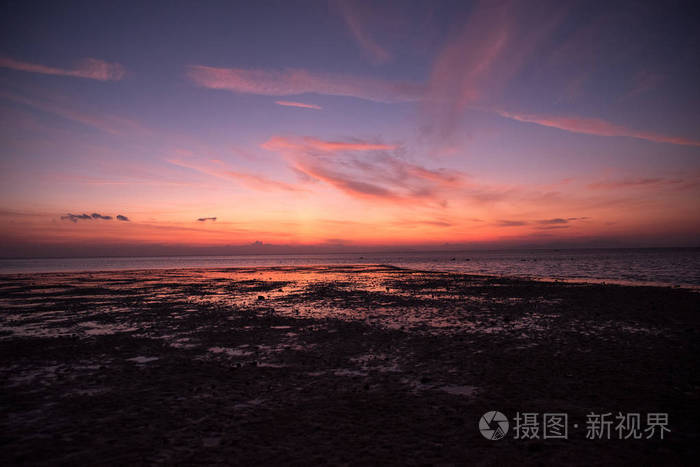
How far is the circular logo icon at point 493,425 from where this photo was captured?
7263 mm

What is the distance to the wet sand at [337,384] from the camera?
673cm

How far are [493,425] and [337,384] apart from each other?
4.34 m

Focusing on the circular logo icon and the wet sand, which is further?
the circular logo icon

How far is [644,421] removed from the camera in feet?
25.4

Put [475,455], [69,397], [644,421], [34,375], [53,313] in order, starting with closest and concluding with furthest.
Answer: [475,455], [644,421], [69,397], [34,375], [53,313]

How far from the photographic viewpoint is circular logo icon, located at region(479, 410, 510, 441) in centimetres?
726

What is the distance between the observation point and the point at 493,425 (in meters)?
7.65

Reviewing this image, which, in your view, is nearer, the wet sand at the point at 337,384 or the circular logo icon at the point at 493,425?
the wet sand at the point at 337,384

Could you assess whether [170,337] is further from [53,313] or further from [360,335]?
[53,313]

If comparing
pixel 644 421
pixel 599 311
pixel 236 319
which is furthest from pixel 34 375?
pixel 599 311

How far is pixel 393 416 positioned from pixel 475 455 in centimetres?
207

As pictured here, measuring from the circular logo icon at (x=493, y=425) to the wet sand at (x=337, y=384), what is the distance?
19 centimetres

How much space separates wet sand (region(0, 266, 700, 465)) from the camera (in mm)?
6734

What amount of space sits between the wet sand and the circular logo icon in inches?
7.5
